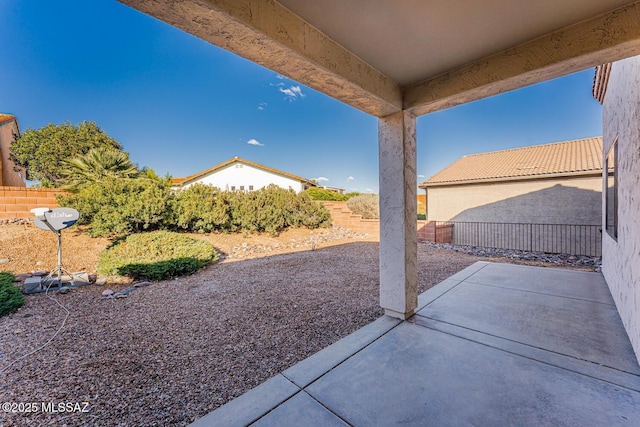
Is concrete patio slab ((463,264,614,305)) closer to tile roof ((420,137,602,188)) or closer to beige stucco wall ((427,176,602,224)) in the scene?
beige stucco wall ((427,176,602,224))

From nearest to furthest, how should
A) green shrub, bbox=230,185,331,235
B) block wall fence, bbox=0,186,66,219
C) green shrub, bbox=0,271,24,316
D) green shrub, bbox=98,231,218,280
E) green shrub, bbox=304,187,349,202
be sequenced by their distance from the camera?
green shrub, bbox=0,271,24,316 < green shrub, bbox=98,231,218,280 < block wall fence, bbox=0,186,66,219 < green shrub, bbox=230,185,331,235 < green shrub, bbox=304,187,349,202

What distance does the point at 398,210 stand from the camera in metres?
2.70

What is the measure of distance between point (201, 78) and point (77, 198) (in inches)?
279

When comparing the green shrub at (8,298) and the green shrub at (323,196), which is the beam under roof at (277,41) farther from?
the green shrub at (323,196)

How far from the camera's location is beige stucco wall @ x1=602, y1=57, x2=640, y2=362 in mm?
2146

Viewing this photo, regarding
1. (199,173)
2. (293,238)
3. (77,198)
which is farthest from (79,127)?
(293,238)

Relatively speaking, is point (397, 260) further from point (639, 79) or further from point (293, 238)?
point (293, 238)

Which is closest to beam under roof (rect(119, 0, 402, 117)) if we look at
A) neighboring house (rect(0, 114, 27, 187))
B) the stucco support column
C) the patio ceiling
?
the patio ceiling

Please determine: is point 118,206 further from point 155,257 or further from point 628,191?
point 628,191

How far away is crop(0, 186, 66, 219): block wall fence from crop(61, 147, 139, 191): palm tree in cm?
86

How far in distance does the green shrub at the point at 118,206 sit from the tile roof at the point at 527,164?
11893 mm

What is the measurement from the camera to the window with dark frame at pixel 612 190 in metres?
3.25

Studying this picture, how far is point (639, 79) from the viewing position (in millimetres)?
2111

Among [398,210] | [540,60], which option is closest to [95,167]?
A: [398,210]
